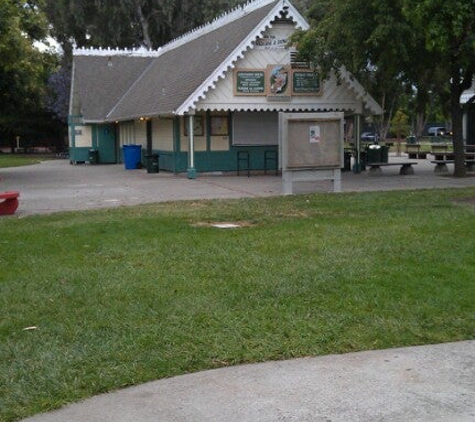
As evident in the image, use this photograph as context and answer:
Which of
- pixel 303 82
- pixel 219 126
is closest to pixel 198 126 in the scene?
pixel 219 126

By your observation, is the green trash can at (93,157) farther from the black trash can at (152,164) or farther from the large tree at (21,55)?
the black trash can at (152,164)

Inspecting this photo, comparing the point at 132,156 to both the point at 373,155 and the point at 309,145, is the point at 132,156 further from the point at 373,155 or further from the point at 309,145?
the point at 309,145

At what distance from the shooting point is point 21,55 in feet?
74.1

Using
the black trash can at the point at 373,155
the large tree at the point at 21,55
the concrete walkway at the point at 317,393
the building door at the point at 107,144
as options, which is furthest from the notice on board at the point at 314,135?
the building door at the point at 107,144

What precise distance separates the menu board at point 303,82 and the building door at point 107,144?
56.0 feet

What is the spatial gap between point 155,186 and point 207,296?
1494cm

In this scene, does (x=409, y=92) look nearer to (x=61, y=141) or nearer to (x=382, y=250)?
(x=382, y=250)

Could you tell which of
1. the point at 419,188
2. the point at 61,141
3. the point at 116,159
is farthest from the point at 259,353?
the point at 61,141

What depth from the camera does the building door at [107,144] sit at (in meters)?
39.7

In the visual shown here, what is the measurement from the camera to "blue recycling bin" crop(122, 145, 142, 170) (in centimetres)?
3212

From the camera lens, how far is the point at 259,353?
5430 mm

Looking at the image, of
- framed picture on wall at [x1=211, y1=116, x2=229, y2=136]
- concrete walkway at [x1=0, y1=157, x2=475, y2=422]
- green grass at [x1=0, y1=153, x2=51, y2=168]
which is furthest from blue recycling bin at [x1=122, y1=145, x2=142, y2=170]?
concrete walkway at [x1=0, y1=157, x2=475, y2=422]

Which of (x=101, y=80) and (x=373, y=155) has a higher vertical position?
(x=101, y=80)

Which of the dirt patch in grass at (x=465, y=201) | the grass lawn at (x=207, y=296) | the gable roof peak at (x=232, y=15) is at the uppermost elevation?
the gable roof peak at (x=232, y=15)
